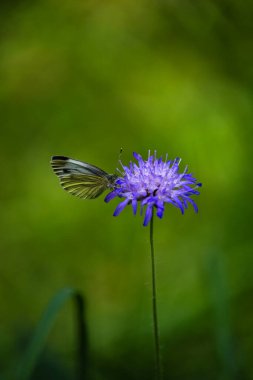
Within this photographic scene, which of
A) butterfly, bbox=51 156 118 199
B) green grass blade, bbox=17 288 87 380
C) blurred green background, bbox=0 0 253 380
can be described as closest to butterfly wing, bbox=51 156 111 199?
butterfly, bbox=51 156 118 199

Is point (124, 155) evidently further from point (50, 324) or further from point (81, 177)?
point (50, 324)

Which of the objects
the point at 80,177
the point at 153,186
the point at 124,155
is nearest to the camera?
the point at 153,186

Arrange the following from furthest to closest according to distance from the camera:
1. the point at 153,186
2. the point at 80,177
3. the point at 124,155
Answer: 1. the point at 124,155
2. the point at 80,177
3. the point at 153,186

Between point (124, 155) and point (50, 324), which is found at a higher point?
point (124, 155)

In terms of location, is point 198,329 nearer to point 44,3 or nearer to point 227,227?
point 227,227

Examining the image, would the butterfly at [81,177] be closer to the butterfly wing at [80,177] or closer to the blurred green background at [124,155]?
the butterfly wing at [80,177]

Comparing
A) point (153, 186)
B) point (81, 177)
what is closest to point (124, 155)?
point (81, 177)
